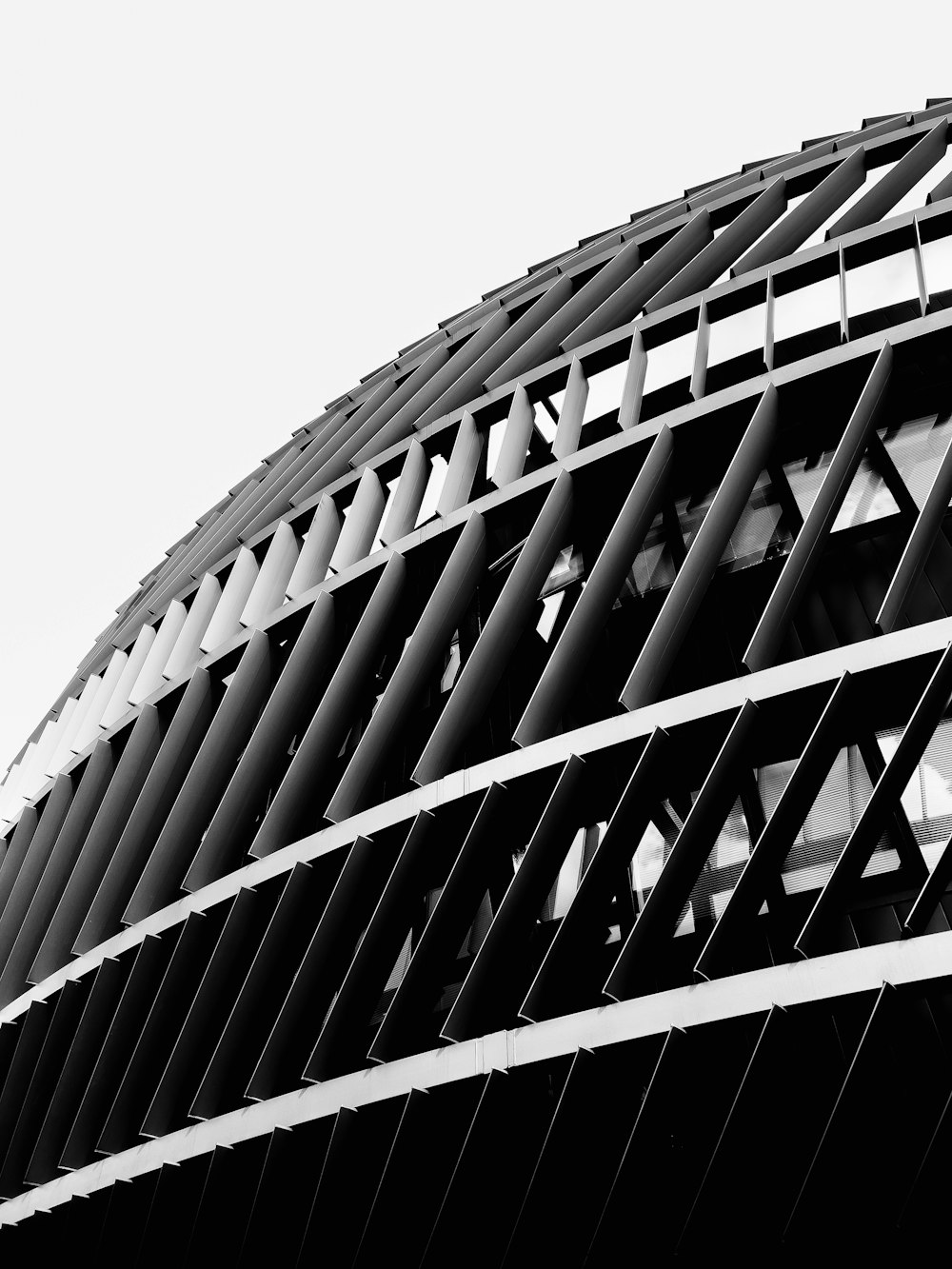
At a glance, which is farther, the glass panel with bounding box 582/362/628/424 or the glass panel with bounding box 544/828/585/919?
the glass panel with bounding box 582/362/628/424

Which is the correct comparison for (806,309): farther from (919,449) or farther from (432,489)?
(432,489)

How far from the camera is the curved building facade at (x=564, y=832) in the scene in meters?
9.81

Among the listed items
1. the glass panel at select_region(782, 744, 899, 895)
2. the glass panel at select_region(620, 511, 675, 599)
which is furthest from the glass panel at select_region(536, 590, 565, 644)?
the glass panel at select_region(782, 744, 899, 895)

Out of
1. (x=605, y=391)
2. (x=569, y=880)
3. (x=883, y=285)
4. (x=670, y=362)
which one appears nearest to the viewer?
(x=569, y=880)

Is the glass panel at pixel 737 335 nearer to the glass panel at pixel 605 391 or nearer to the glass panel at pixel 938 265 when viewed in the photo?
the glass panel at pixel 605 391

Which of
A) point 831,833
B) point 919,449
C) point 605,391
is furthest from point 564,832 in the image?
point 605,391

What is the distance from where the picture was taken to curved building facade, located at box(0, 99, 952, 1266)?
32.2ft

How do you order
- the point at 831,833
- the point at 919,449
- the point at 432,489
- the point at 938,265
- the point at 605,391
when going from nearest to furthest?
the point at 831,833
the point at 919,449
the point at 938,265
the point at 605,391
the point at 432,489

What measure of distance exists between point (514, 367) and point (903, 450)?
20.0 feet

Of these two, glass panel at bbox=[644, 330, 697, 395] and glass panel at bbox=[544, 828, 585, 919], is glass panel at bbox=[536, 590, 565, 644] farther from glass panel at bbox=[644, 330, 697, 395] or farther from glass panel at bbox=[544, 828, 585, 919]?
glass panel at bbox=[644, 330, 697, 395]

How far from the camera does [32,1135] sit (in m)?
15.0

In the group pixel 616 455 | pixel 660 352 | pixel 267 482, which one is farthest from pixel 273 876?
pixel 267 482

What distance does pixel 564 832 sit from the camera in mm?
11195

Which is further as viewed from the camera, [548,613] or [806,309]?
[806,309]
